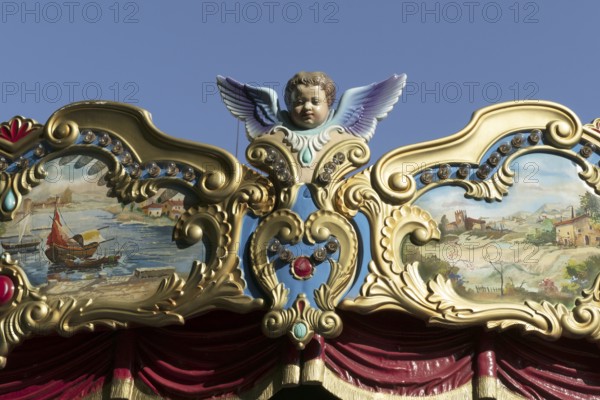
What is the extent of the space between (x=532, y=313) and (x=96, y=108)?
377 cm

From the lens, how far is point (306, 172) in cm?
1187

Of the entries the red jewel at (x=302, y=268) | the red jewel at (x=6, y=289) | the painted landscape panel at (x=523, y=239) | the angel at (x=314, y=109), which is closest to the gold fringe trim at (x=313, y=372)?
the red jewel at (x=302, y=268)

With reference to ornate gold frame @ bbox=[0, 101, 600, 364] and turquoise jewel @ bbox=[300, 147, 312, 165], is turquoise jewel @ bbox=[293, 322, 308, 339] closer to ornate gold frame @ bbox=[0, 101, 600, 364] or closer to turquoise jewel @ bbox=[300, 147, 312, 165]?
ornate gold frame @ bbox=[0, 101, 600, 364]

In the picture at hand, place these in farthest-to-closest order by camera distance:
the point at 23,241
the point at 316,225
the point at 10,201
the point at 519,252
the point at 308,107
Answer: the point at 10,201 < the point at 23,241 < the point at 308,107 < the point at 519,252 < the point at 316,225

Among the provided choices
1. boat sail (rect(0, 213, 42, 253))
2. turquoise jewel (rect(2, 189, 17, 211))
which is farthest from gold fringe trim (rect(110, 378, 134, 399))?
turquoise jewel (rect(2, 189, 17, 211))

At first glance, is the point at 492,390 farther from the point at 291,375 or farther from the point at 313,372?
the point at 291,375

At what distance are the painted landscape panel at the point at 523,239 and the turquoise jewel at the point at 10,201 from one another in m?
3.17

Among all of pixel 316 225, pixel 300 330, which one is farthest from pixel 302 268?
pixel 300 330

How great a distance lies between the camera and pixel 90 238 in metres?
12.2

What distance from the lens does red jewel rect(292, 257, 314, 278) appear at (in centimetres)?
1150

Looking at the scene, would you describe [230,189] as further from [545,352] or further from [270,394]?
[545,352]

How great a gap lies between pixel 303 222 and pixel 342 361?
1056 millimetres

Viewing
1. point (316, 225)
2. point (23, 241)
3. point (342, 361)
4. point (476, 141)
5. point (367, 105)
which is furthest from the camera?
point (23, 241)

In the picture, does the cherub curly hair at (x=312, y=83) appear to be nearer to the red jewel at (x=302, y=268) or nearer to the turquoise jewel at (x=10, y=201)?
the red jewel at (x=302, y=268)
